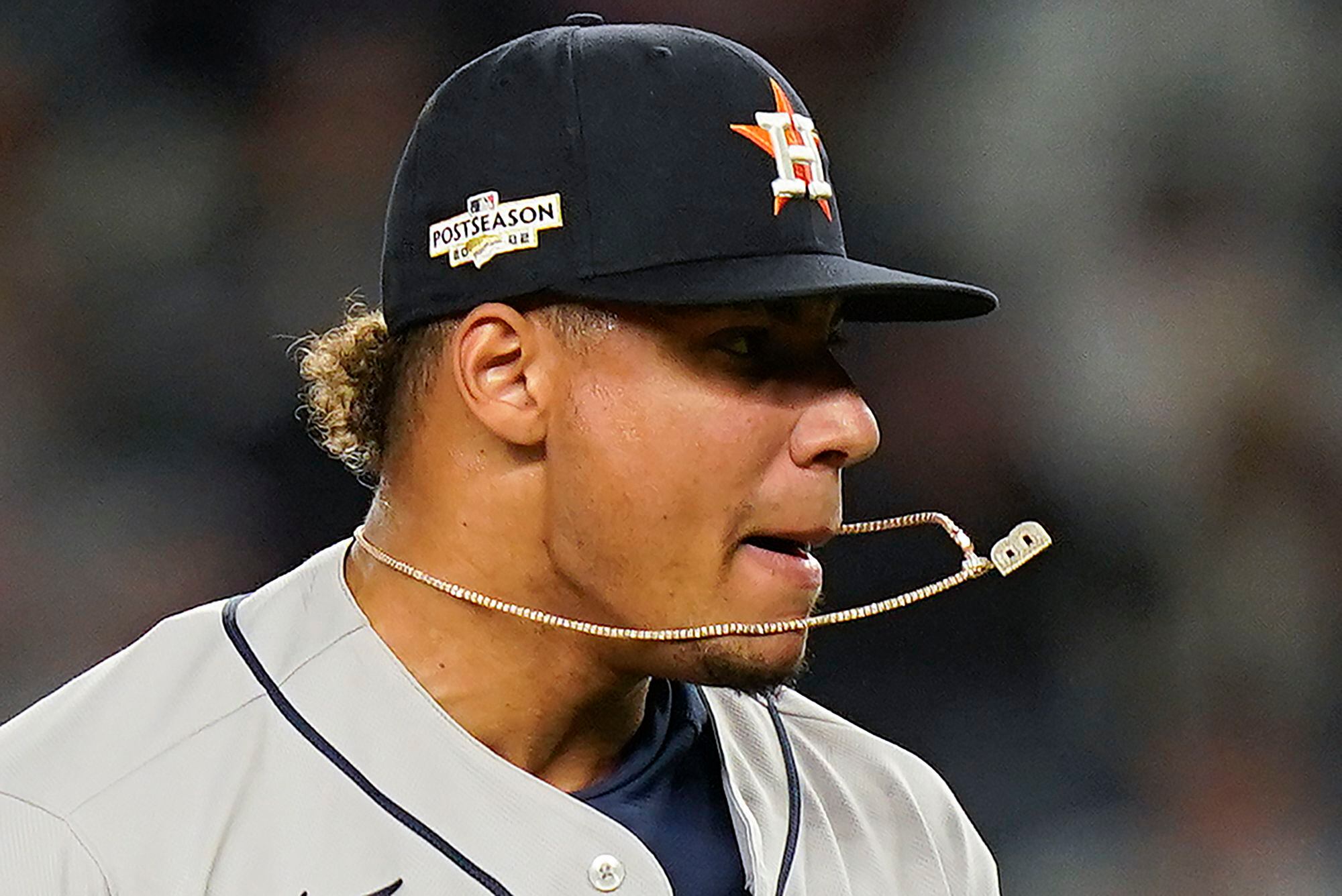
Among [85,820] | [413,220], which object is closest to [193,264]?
[413,220]

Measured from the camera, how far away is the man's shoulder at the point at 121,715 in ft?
4.37

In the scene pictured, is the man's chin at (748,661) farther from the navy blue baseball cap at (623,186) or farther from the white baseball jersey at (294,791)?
the navy blue baseball cap at (623,186)

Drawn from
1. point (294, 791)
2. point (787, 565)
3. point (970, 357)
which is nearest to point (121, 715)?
point (294, 791)

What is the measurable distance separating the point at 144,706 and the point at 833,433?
521mm

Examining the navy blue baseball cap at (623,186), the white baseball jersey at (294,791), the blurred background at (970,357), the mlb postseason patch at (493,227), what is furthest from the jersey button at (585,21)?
the blurred background at (970,357)

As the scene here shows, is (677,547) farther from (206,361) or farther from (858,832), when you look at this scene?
(206,361)

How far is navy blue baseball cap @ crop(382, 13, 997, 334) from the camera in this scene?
4.58 feet

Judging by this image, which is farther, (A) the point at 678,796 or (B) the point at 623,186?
(A) the point at 678,796

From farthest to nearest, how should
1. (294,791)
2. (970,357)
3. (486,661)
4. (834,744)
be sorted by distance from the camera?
(970,357) < (834,744) < (486,661) < (294,791)

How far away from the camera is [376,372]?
5.27 ft

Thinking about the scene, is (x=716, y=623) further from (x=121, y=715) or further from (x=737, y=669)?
(x=121, y=715)

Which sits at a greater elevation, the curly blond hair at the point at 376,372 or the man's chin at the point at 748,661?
the curly blond hair at the point at 376,372

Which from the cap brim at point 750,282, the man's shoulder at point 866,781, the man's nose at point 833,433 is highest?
the cap brim at point 750,282

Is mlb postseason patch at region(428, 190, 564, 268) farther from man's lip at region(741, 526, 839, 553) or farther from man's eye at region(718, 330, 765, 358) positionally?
man's lip at region(741, 526, 839, 553)
